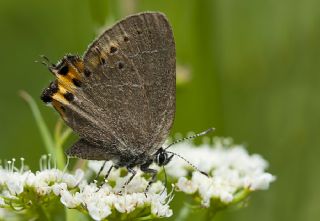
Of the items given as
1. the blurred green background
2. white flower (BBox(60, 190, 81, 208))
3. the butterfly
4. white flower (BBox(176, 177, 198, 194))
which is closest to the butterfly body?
the butterfly

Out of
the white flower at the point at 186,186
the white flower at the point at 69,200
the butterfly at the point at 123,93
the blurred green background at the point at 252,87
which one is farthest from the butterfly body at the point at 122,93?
the blurred green background at the point at 252,87

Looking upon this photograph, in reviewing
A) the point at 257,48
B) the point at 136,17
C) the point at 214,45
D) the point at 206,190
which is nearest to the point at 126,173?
the point at 206,190

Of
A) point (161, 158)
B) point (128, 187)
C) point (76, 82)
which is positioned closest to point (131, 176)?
point (128, 187)

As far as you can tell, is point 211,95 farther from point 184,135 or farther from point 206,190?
point 206,190

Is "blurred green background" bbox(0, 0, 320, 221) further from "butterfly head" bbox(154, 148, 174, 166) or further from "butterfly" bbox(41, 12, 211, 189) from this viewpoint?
"butterfly head" bbox(154, 148, 174, 166)

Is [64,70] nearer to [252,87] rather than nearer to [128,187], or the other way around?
[128,187]
